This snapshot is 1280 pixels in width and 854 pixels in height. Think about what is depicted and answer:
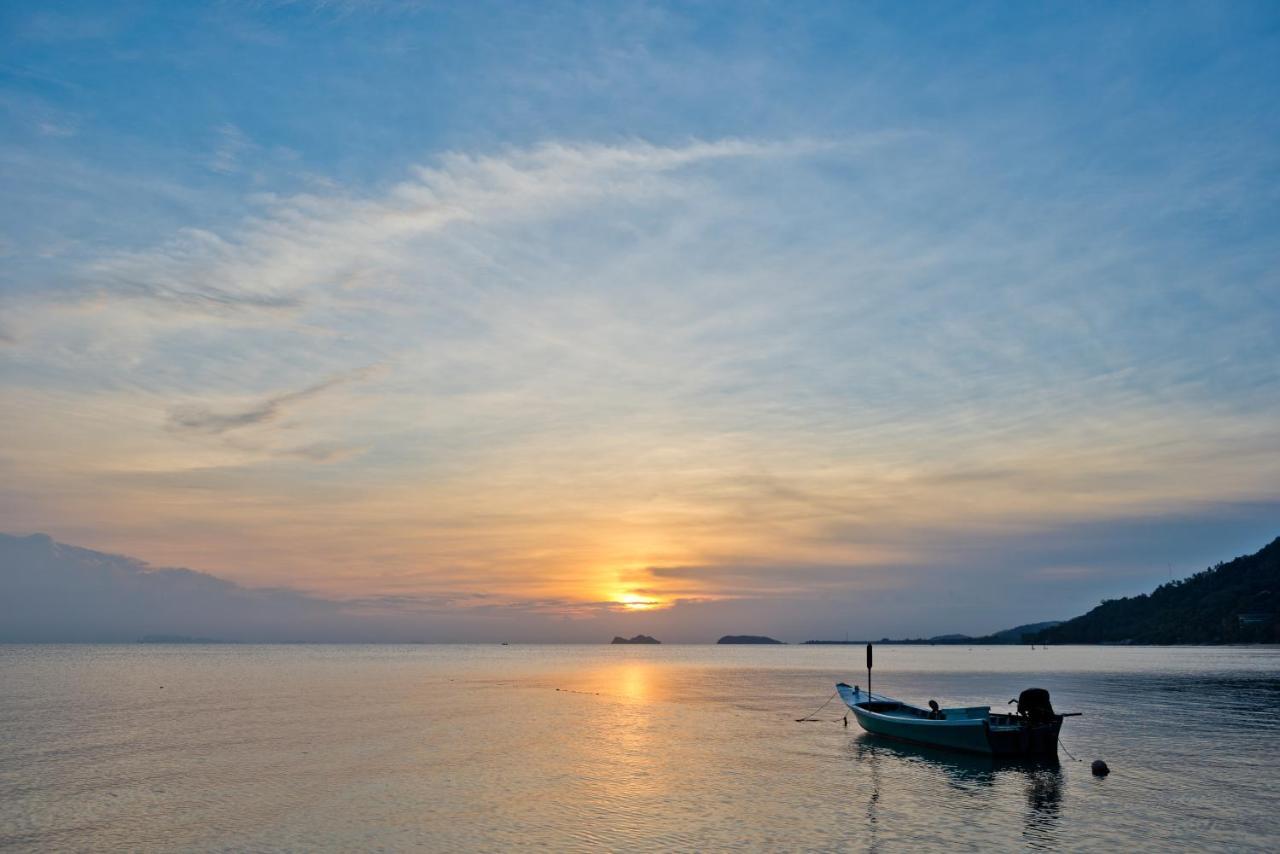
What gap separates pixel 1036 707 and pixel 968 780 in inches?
319

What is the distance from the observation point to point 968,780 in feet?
139

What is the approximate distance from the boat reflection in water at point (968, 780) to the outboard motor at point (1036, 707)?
2120 millimetres

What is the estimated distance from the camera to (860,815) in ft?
113

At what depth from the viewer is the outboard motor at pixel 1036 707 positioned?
47.7m

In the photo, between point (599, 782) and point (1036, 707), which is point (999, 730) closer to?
point (1036, 707)

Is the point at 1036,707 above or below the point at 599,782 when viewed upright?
above

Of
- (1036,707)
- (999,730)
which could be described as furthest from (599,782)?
(1036,707)

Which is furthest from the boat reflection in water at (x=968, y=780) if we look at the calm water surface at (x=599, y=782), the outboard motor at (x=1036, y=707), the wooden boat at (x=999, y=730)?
the outboard motor at (x=1036, y=707)

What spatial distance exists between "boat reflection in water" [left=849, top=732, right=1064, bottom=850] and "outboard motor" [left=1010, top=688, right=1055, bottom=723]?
212 centimetres

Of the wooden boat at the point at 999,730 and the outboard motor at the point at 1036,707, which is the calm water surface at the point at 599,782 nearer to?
the wooden boat at the point at 999,730

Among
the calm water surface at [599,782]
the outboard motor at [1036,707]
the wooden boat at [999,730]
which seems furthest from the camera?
the outboard motor at [1036,707]

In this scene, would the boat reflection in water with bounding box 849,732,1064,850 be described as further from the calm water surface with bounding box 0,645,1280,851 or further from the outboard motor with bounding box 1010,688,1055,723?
the outboard motor with bounding box 1010,688,1055,723

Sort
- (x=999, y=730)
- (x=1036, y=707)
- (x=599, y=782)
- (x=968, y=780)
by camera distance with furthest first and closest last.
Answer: (x=1036, y=707) → (x=999, y=730) → (x=968, y=780) → (x=599, y=782)

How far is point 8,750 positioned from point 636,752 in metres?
36.1
